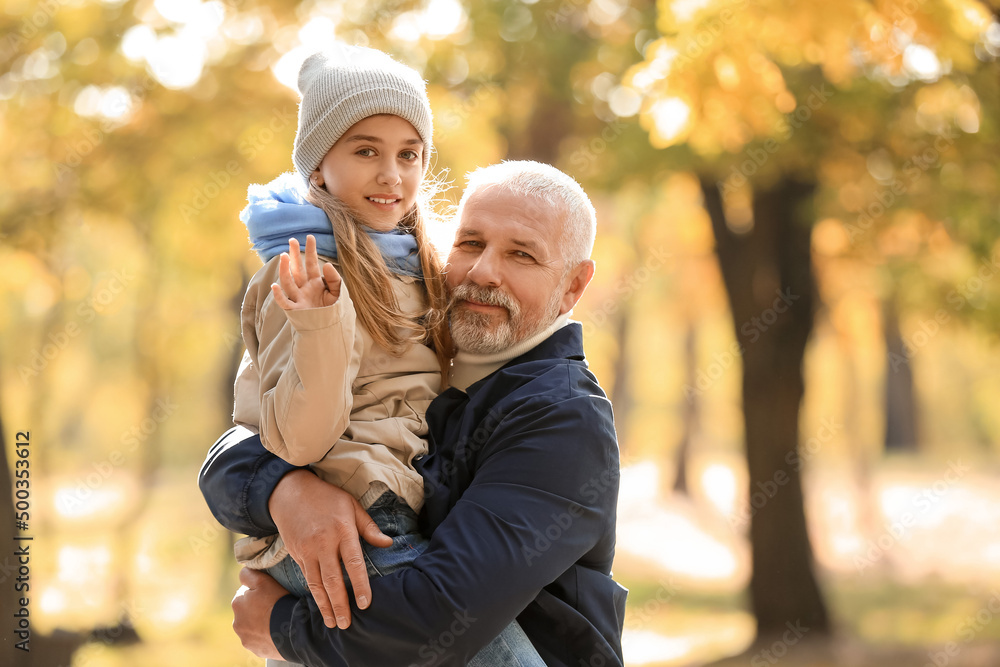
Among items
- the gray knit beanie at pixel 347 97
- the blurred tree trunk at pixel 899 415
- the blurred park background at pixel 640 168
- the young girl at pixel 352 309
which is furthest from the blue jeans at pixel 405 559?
the blurred tree trunk at pixel 899 415

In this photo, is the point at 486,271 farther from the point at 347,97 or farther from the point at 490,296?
the point at 347,97

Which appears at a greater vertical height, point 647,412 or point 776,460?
point 647,412

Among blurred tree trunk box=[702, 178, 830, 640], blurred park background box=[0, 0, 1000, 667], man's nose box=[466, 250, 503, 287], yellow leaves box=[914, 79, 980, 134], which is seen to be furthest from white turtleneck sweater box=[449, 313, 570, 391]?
blurred tree trunk box=[702, 178, 830, 640]

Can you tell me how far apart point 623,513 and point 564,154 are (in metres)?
12.4

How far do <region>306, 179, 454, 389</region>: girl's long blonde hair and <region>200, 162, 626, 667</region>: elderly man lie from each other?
5cm

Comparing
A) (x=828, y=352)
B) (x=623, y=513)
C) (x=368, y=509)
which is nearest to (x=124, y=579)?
(x=368, y=509)

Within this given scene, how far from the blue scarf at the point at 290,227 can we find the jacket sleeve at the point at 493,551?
0.52 meters

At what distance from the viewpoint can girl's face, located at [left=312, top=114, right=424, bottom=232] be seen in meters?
2.17

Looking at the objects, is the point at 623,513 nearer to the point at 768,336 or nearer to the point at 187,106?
the point at 768,336

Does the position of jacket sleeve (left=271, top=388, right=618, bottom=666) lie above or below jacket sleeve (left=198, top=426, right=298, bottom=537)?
below

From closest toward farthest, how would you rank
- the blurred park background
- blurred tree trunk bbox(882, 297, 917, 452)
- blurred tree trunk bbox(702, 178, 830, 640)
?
the blurred park background, blurred tree trunk bbox(702, 178, 830, 640), blurred tree trunk bbox(882, 297, 917, 452)

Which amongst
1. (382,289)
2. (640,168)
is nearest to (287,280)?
(382,289)

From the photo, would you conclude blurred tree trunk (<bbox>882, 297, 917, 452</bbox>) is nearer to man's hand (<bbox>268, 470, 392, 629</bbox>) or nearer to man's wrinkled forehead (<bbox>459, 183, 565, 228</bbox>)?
man's wrinkled forehead (<bbox>459, 183, 565, 228</bbox>)

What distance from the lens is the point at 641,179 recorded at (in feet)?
23.5
